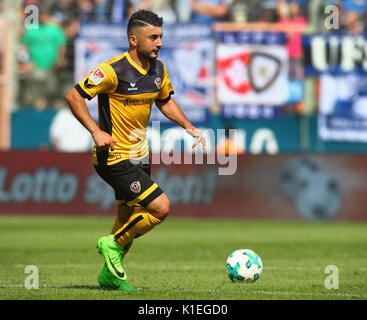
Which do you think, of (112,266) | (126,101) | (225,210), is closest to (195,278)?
(112,266)

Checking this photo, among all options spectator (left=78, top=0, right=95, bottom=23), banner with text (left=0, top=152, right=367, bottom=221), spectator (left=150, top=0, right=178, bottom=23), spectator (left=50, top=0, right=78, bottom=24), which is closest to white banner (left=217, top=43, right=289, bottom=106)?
spectator (left=150, top=0, right=178, bottom=23)

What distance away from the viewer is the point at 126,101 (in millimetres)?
8344

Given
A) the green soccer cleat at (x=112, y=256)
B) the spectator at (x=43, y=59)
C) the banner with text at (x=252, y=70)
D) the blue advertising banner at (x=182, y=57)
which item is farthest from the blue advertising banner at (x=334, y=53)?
the green soccer cleat at (x=112, y=256)

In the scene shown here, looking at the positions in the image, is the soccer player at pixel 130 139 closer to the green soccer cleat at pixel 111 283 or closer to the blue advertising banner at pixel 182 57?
the green soccer cleat at pixel 111 283

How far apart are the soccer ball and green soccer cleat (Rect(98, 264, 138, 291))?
104 cm

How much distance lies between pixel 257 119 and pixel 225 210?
344 cm

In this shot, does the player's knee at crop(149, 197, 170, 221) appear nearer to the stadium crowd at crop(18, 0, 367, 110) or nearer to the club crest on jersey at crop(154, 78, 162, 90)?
the club crest on jersey at crop(154, 78, 162, 90)

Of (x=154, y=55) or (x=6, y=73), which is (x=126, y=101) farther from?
(x=6, y=73)

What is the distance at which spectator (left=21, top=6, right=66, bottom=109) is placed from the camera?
70.7 feet

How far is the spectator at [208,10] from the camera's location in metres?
21.9

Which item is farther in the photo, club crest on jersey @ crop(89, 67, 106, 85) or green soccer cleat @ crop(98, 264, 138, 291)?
green soccer cleat @ crop(98, 264, 138, 291)

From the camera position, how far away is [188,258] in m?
12.1

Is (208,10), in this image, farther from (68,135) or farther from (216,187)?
(216,187)

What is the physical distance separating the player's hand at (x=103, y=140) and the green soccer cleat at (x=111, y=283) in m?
1.24
